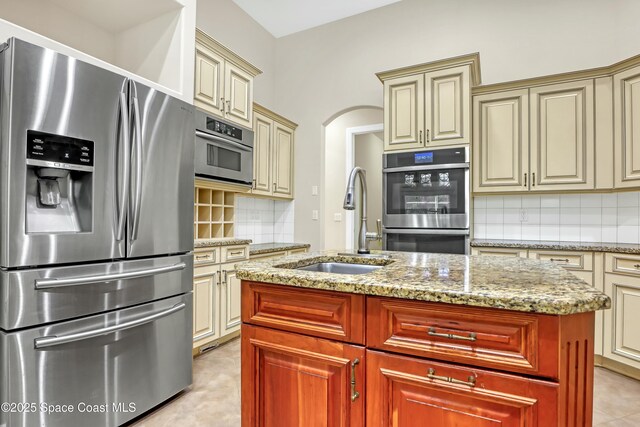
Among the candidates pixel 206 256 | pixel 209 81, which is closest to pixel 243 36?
pixel 209 81

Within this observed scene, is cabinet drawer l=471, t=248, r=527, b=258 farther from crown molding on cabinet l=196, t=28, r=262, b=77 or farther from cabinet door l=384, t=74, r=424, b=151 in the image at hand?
crown molding on cabinet l=196, t=28, r=262, b=77

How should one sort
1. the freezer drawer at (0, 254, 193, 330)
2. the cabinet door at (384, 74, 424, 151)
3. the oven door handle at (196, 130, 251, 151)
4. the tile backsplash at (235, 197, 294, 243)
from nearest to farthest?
the freezer drawer at (0, 254, 193, 330) < the oven door handle at (196, 130, 251, 151) < the cabinet door at (384, 74, 424, 151) < the tile backsplash at (235, 197, 294, 243)

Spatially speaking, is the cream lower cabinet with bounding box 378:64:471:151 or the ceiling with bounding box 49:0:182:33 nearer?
the ceiling with bounding box 49:0:182:33

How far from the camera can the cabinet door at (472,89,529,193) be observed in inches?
117

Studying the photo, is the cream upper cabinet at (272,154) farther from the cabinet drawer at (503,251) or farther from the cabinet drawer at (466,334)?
the cabinet drawer at (466,334)

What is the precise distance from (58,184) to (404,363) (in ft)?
5.44

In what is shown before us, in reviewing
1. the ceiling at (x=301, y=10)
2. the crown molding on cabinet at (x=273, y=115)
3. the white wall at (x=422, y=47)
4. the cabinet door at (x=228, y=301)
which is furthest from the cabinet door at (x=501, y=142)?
the cabinet door at (x=228, y=301)

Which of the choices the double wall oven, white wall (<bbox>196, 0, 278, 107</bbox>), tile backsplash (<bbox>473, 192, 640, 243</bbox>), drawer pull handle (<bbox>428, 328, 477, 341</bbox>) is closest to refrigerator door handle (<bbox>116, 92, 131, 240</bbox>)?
drawer pull handle (<bbox>428, 328, 477, 341</bbox>)

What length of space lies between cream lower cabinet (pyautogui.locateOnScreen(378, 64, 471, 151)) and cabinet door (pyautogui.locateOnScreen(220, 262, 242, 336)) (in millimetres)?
1842

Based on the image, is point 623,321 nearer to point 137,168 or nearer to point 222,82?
point 137,168

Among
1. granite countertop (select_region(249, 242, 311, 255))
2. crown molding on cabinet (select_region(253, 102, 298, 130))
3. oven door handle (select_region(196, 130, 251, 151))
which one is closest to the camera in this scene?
oven door handle (select_region(196, 130, 251, 151))

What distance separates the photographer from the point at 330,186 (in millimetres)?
4812

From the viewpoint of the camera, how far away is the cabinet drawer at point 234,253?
9.41 ft

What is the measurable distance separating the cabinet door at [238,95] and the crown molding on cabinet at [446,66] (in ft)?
4.14
